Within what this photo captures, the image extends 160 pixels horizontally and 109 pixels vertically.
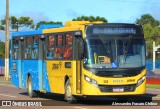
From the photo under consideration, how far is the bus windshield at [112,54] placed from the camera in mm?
17922

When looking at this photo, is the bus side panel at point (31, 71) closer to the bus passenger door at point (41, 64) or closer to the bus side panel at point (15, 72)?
the bus passenger door at point (41, 64)

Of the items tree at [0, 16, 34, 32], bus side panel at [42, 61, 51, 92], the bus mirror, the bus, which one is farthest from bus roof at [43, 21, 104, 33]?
tree at [0, 16, 34, 32]

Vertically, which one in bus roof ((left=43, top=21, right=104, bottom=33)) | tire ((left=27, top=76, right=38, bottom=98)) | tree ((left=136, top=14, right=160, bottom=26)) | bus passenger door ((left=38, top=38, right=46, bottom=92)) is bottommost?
tire ((left=27, top=76, right=38, bottom=98))

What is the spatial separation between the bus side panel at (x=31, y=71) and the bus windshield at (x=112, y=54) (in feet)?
17.2

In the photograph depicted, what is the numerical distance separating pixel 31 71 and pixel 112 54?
6.55m

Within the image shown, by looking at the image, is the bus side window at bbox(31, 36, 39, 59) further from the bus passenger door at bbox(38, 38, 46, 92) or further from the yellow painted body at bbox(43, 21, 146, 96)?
the yellow painted body at bbox(43, 21, 146, 96)

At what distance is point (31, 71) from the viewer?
77.0 feet

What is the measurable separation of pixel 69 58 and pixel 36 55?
3.87 m

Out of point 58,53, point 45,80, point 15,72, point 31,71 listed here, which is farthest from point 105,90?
point 15,72

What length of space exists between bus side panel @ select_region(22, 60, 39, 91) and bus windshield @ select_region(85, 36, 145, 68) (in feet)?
17.2

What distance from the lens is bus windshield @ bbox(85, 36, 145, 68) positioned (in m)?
17.9

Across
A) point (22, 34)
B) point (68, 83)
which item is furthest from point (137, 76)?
point (22, 34)

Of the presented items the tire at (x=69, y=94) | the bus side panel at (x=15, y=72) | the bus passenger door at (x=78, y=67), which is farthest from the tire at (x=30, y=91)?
the bus passenger door at (x=78, y=67)

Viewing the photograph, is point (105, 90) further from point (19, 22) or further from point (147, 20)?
point (147, 20)
